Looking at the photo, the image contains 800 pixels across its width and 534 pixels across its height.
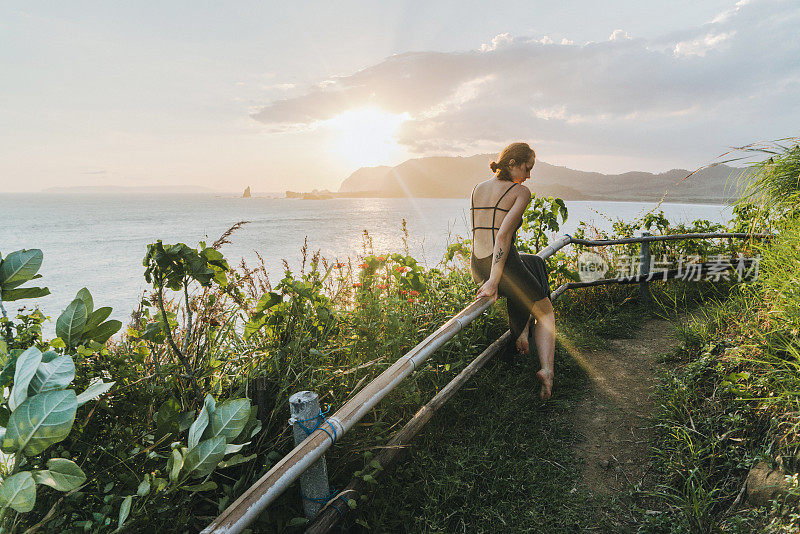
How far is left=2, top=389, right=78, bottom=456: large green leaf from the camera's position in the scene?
97cm

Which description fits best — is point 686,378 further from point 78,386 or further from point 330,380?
point 78,386

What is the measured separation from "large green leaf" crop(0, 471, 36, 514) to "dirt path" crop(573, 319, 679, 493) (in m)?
2.89

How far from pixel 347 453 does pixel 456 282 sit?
2997 millimetres

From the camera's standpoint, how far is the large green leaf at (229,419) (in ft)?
4.39

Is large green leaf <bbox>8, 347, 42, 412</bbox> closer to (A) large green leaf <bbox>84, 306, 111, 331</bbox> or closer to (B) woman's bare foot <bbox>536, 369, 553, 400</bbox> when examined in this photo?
(A) large green leaf <bbox>84, 306, 111, 331</bbox>

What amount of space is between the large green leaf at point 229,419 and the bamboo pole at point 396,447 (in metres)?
1.02

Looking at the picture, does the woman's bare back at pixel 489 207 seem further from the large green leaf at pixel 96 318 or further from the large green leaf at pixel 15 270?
the large green leaf at pixel 15 270

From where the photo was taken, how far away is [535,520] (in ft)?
8.25

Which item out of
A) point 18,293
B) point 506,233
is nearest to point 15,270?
point 18,293

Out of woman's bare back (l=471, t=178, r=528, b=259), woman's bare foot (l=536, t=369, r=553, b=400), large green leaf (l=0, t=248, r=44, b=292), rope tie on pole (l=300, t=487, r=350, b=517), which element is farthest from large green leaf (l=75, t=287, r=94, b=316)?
woman's bare foot (l=536, t=369, r=553, b=400)

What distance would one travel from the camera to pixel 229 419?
4.41ft

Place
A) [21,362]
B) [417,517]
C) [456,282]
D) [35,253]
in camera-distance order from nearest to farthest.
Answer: [21,362], [35,253], [417,517], [456,282]

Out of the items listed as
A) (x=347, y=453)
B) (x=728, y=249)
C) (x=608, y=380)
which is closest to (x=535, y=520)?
(x=347, y=453)

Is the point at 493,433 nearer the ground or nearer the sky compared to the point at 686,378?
nearer the ground
